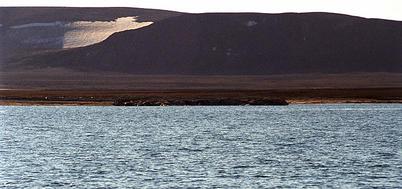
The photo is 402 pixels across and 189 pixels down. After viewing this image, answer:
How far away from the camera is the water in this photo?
50.5 metres

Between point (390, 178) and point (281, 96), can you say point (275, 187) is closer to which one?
point (390, 178)

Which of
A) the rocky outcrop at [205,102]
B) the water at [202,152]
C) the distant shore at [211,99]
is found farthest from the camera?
the distant shore at [211,99]

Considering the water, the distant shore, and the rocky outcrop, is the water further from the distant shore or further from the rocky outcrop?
the distant shore

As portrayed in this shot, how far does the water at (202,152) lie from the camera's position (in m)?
50.5

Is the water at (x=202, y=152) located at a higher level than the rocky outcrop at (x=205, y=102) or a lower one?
higher

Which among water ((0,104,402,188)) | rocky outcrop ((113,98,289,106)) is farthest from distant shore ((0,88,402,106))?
water ((0,104,402,188))

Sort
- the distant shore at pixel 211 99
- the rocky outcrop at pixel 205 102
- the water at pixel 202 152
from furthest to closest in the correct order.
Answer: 1. the distant shore at pixel 211 99
2. the rocky outcrop at pixel 205 102
3. the water at pixel 202 152

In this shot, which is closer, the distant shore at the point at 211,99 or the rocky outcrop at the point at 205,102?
the rocky outcrop at the point at 205,102

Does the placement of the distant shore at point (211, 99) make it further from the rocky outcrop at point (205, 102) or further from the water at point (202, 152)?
the water at point (202, 152)

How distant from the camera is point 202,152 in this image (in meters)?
64.4

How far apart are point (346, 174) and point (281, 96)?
111431mm

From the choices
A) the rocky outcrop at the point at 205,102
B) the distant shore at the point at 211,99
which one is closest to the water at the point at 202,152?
the rocky outcrop at the point at 205,102

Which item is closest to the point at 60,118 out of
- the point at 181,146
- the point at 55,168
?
the point at 181,146

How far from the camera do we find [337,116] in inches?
4409
